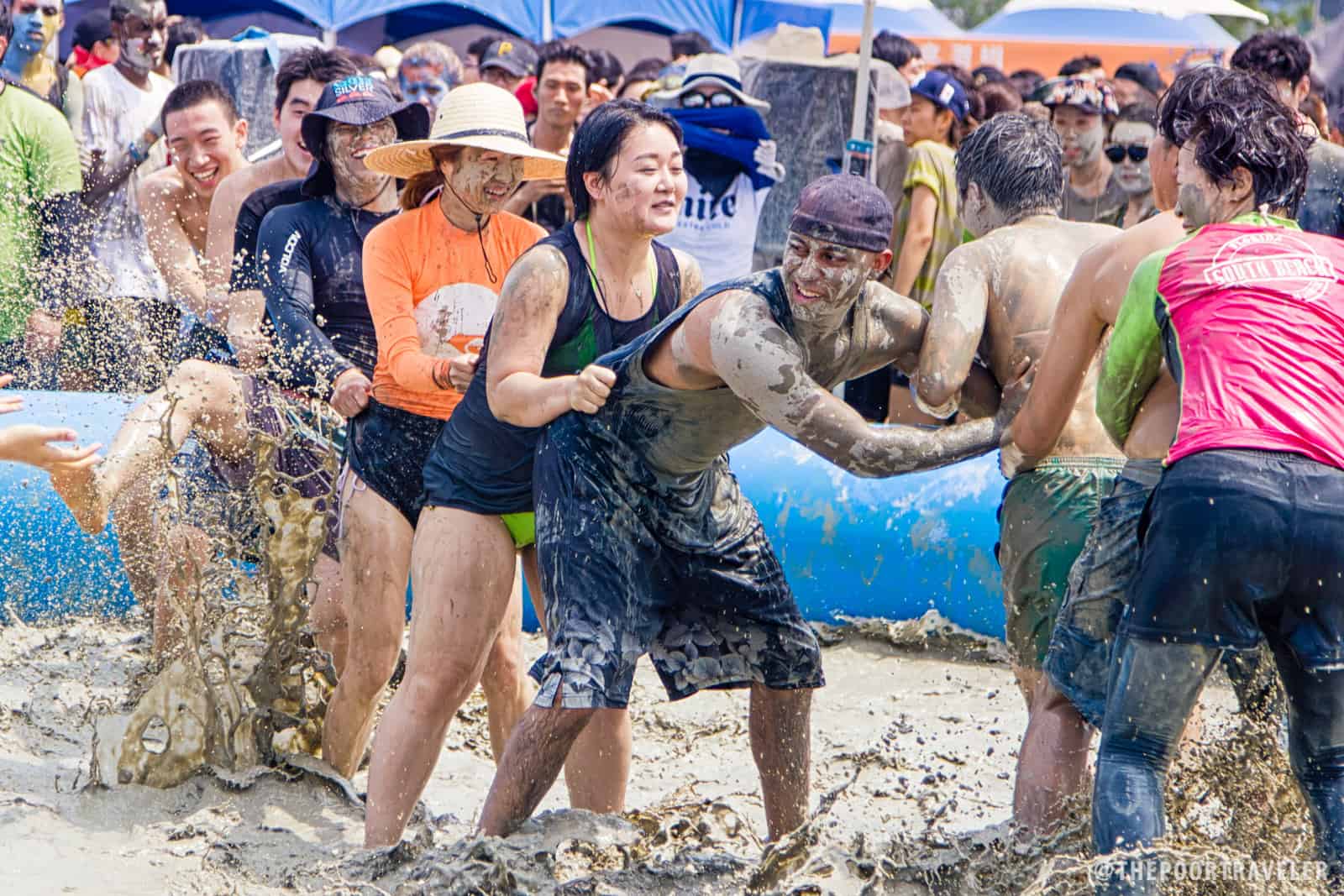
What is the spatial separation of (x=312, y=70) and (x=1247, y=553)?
383 cm

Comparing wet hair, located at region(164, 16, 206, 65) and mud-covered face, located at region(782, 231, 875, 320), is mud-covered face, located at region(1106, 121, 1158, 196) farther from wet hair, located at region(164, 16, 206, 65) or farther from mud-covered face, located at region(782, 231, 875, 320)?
wet hair, located at region(164, 16, 206, 65)

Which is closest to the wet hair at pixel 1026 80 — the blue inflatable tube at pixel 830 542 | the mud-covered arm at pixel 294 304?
the blue inflatable tube at pixel 830 542

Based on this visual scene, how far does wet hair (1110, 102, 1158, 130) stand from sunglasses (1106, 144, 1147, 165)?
22 centimetres

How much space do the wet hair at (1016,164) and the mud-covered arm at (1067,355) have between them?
40 centimetres

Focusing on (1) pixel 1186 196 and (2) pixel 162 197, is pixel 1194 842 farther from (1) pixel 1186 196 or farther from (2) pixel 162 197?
(2) pixel 162 197

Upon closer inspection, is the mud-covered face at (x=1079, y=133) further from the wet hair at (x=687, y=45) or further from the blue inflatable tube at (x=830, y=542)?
the wet hair at (x=687, y=45)

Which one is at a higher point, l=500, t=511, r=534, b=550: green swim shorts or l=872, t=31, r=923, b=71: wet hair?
l=872, t=31, r=923, b=71: wet hair

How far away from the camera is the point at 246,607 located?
4.47m

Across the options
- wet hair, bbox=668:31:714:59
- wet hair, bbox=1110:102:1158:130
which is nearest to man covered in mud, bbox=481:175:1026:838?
wet hair, bbox=1110:102:1158:130

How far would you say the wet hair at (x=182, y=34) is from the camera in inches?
432

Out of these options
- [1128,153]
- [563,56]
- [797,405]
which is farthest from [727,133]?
[797,405]

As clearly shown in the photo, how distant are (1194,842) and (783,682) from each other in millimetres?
995

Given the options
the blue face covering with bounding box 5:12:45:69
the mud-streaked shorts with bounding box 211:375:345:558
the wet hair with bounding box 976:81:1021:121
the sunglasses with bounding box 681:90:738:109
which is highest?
the blue face covering with bounding box 5:12:45:69

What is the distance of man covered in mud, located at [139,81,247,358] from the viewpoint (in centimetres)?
568
